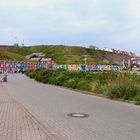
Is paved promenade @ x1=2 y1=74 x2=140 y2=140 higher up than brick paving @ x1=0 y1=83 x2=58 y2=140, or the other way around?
brick paving @ x1=0 y1=83 x2=58 y2=140

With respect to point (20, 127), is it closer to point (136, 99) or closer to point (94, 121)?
point (94, 121)

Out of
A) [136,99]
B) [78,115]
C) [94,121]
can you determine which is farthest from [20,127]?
[136,99]

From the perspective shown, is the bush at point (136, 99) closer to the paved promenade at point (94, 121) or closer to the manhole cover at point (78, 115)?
the paved promenade at point (94, 121)

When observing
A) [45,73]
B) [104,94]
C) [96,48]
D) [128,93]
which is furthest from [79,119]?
[96,48]

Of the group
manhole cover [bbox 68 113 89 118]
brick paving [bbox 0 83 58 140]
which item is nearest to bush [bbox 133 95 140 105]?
manhole cover [bbox 68 113 89 118]

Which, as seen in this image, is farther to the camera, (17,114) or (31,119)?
(17,114)

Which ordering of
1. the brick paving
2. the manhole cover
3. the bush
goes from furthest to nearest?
the bush, the manhole cover, the brick paving

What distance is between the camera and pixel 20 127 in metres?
11.1

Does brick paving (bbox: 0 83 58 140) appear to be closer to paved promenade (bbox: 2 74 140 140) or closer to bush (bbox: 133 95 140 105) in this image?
paved promenade (bbox: 2 74 140 140)

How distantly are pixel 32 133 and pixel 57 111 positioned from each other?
198 inches

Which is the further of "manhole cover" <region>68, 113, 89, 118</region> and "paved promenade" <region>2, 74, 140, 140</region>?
"manhole cover" <region>68, 113, 89, 118</region>

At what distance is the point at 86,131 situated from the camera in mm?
10719

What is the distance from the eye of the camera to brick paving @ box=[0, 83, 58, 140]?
9.77 meters

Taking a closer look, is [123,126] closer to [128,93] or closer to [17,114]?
[17,114]
